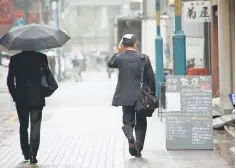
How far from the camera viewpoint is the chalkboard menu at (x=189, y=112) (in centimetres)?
1129

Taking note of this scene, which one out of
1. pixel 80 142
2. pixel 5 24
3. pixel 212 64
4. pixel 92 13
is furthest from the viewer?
pixel 92 13

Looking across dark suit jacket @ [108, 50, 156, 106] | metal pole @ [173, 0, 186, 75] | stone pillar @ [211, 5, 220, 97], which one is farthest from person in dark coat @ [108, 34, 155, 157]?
stone pillar @ [211, 5, 220, 97]

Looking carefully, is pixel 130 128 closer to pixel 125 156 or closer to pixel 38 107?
pixel 125 156

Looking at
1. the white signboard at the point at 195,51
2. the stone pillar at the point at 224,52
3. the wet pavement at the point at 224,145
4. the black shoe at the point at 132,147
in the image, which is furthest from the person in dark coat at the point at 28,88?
the white signboard at the point at 195,51

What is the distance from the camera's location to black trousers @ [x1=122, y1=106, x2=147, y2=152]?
10.4 meters

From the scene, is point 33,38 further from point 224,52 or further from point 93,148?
point 224,52

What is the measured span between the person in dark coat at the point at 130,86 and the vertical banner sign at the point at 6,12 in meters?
17.1

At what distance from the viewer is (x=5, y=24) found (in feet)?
88.3

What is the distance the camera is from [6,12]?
89.4 feet

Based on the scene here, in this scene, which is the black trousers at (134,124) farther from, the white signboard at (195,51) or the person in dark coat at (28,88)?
the white signboard at (195,51)

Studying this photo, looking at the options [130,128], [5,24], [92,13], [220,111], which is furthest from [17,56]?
[92,13]

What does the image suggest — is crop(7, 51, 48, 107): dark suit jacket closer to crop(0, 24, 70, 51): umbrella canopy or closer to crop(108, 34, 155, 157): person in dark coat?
crop(0, 24, 70, 51): umbrella canopy

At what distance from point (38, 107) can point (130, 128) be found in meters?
1.44

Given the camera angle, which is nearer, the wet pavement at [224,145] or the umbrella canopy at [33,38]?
the umbrella canopy at [33,38]
